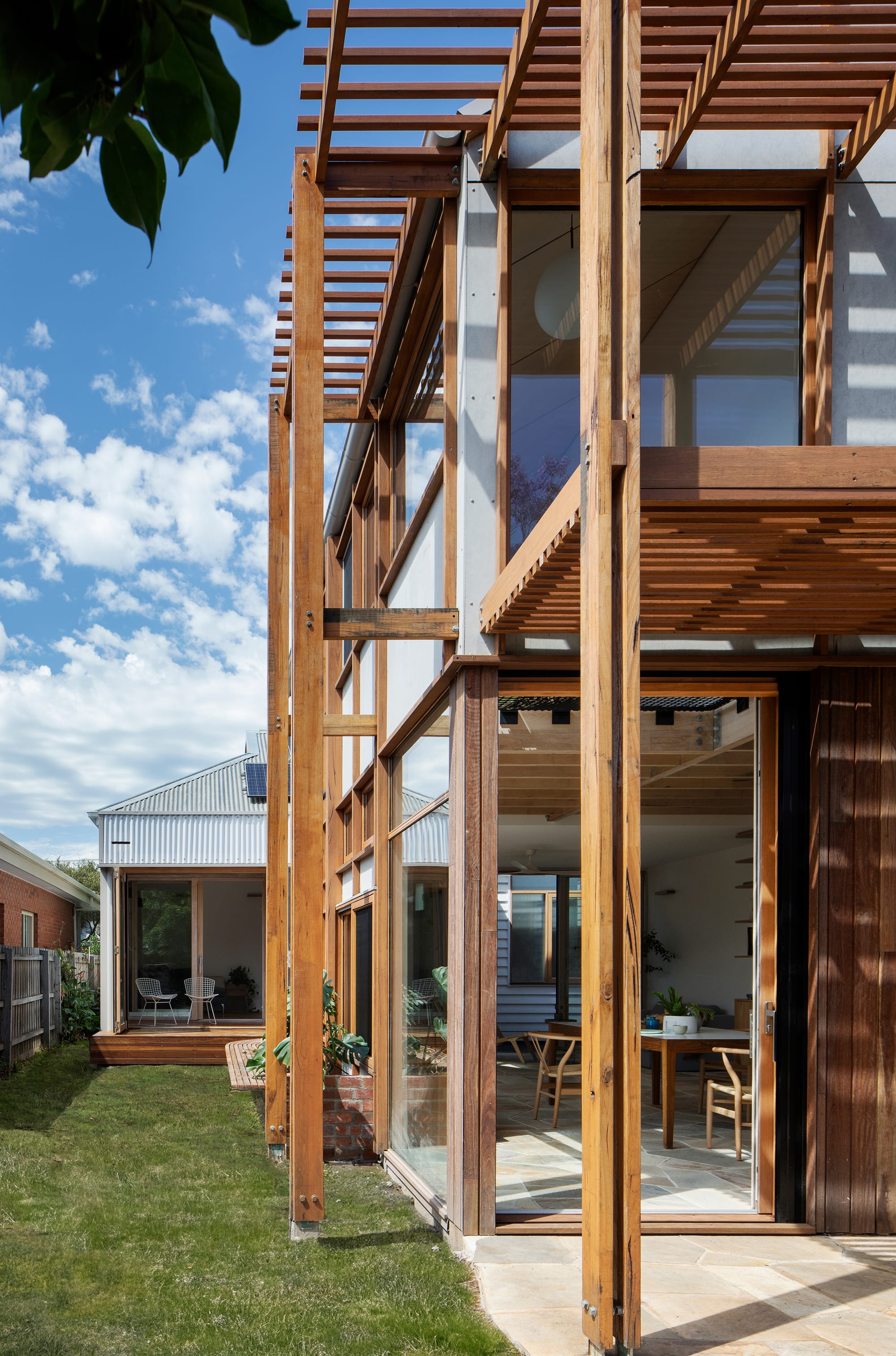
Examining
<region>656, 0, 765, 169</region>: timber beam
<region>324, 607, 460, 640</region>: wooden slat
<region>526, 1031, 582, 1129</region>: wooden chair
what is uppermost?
<region>656, 0, 765, 169</region>: timber beam

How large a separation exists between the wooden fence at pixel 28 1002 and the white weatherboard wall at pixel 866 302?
12.4 metres

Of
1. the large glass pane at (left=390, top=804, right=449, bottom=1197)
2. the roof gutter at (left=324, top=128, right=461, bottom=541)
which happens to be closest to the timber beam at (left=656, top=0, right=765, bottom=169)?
the roof gutter at (left=324, top=128, right=461, bottom=541)

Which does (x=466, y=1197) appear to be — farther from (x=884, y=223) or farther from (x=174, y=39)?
(x=174, y=39)

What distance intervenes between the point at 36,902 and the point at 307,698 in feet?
58.9

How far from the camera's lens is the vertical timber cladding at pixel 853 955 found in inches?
251

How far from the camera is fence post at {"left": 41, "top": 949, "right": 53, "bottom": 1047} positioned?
18.0 meters

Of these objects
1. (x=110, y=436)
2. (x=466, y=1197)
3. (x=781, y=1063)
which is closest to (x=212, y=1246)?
(x=466, y=1197)

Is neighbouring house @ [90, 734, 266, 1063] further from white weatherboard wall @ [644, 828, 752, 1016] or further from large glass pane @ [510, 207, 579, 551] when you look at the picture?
large glass pane @ [510, 207, 579, 551]

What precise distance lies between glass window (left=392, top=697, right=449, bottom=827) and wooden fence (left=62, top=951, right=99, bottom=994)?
15754 millimetres

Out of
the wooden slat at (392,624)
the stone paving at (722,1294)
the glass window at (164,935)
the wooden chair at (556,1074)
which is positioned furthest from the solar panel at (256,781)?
the stone paving at (722,1294)

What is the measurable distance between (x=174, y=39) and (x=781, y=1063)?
6.27 meters

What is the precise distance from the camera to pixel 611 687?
4.42 metres

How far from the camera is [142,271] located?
117cm

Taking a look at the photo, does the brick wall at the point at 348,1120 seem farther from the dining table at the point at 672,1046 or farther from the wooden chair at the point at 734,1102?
the wooden chair at the point at 734,1102
